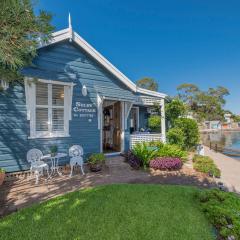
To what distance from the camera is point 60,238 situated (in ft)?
10.2

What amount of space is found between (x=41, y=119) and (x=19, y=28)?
13.8 ft

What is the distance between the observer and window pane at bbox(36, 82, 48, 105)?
7188 millimetres

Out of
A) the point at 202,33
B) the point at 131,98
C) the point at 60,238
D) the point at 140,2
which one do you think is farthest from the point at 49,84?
the point at 202,33

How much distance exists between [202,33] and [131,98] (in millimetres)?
13607

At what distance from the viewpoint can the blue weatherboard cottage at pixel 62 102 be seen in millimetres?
6484

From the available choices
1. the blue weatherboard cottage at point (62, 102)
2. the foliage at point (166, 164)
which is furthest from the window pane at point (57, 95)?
the foliage at point (166, 164)

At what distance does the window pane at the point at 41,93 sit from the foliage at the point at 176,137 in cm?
725

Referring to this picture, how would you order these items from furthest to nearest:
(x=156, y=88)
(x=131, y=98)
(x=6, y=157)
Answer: (x=156, y=88) → (x=131, y=98) → (x=6, y=157)

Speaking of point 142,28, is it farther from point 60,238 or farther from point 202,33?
point 60,238

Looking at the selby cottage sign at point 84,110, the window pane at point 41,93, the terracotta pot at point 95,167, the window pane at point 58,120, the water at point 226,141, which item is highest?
the window pane at point 41,93

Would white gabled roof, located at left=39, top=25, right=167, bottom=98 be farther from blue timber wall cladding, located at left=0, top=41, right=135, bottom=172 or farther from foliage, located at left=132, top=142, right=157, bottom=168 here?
foliage, located at left=132, top=142, right=157, bottom=168

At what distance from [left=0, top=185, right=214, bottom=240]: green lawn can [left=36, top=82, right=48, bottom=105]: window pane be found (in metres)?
3.98

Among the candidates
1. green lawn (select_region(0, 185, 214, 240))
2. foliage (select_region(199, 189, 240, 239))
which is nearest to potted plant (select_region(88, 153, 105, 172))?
green lawn (select_region(0, 185, 214, 240))

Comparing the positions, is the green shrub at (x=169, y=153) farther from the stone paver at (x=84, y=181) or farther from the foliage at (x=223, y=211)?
the foliage at (x=223, y=211)
